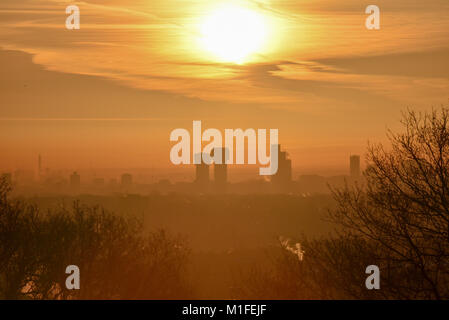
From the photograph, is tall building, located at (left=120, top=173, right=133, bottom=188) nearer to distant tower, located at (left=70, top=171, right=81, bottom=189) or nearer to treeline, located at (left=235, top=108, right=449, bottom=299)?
distant tower, located at (left=70, top=171, right=81, bottom=189)

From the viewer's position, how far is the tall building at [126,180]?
167250 millimetres

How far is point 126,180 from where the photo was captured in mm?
170500

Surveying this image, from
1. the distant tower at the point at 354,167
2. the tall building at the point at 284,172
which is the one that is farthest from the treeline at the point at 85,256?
the tall building at the point at 284,172

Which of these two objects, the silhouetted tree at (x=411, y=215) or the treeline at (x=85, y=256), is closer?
the silhouetted tree at (x=411, y=215)

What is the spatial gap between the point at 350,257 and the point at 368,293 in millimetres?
2425

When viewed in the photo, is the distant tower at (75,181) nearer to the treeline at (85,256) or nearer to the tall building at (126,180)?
the tall building at (126,180)

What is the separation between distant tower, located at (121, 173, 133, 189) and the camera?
548 feet

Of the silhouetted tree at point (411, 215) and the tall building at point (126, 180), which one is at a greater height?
the tall building at point (126, 180)

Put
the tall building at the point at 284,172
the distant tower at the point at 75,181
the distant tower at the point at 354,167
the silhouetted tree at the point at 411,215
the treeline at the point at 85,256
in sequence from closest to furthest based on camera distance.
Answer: the silhouetted tree at the point at 411,215, the treeline at the point at 85,256, the distant tower at the point at 354,167, the tall building at the point at 284,172, the distant tower at the point at 75,181

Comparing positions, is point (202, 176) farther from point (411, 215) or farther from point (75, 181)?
point (411, 215)

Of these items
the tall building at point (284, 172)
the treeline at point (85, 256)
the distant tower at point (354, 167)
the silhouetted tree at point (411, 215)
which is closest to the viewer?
the silhouetted tree at point (411, 215)

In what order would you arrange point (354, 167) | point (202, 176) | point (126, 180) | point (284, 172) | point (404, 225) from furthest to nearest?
point (126, 180), point (202, 176), point (284, 172), point (354, 167), point (404, 225)

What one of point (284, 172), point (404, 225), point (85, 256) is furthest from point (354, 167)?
point (284, 172)
